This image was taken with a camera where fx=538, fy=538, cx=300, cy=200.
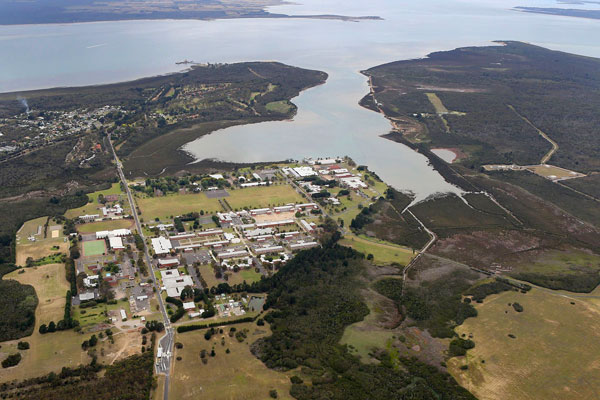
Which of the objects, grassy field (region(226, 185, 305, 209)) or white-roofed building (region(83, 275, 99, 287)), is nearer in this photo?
white-roofed building (region(83, 275, 99, 287))

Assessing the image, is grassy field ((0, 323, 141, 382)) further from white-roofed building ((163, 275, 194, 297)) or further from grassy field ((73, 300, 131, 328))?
white-roofed building ((163, 275, 194, 297))

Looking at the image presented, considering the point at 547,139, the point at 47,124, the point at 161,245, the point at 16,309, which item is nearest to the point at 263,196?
the point at 161,245

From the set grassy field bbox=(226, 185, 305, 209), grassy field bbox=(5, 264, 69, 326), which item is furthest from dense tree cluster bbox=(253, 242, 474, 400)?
grassy field bbox=(5, 264, 69, 326)

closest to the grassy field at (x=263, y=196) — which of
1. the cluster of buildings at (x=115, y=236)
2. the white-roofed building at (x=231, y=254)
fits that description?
the white-roofed building at (x=231, y=254)

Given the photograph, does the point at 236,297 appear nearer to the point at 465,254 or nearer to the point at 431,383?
the point at 431,383

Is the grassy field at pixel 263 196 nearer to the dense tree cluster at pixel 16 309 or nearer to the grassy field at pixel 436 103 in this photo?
the dense tree cluster at pixel 16 309

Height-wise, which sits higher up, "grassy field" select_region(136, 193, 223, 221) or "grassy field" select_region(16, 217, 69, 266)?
"grassy field" select_region(16, 217, 69, 266)

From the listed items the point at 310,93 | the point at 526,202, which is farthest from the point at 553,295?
the point at 310,93
